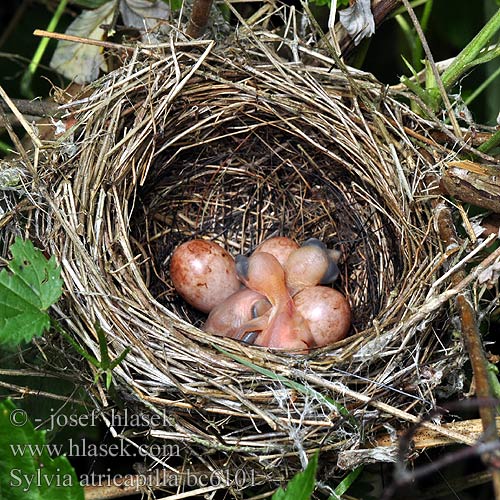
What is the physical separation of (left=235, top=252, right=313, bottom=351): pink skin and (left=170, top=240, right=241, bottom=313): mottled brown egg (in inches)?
1.6

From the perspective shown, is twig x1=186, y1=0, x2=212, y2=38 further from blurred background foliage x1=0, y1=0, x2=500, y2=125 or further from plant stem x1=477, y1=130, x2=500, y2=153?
plant stem x1=477, y1=130, x2=500, y2=153

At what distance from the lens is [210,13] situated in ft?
6.78

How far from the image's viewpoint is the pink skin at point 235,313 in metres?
2.10

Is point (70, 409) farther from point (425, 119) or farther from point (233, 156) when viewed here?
point (425, 119)

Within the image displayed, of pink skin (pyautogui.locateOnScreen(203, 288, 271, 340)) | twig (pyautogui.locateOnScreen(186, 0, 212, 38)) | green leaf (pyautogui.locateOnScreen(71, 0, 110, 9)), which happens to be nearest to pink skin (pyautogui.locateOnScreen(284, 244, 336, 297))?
pink skin (pyautogui.locateOnScreen(203, 288, 271, 340))

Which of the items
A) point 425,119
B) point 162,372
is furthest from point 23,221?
point 425,119

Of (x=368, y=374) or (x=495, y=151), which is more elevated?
(x=495, y=151)

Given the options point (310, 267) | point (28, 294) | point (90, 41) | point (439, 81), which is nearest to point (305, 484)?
point (28, 294)

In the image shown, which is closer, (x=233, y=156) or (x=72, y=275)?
(x=72, y=275)

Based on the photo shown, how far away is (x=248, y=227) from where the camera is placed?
2.43 metres

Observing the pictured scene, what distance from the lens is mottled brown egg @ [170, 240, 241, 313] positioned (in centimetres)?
216

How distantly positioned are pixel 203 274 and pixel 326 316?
1.15ft

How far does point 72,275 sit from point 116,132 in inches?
15.9

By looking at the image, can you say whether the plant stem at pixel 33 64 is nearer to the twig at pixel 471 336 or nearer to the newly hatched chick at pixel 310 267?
the newly hatched chick at pixel 310 267
